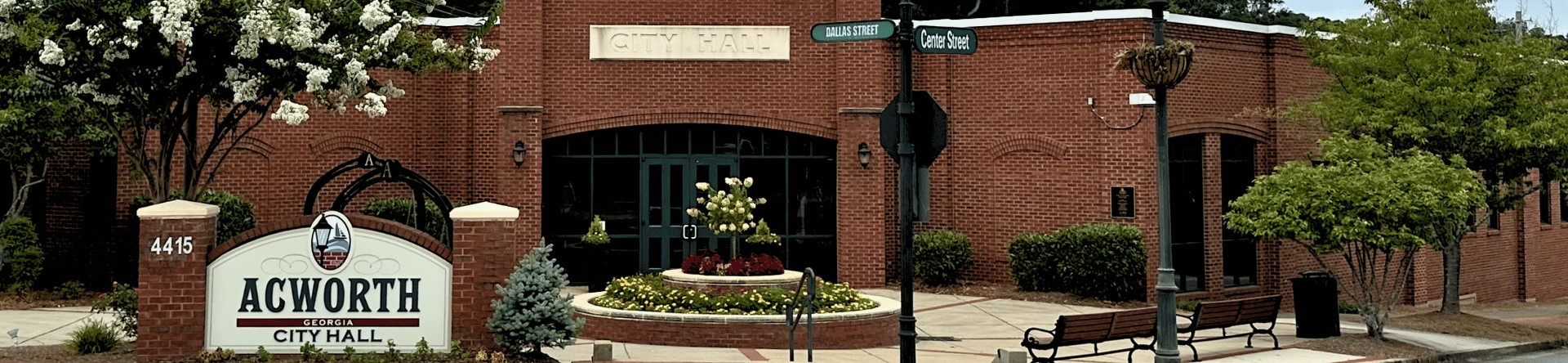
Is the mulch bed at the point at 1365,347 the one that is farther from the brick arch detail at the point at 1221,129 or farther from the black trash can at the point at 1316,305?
the brick arch detail at the point at 1221,129

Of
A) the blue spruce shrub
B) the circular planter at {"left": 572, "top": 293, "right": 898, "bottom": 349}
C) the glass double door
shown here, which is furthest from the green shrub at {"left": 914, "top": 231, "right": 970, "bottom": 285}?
the blue spruce shrub

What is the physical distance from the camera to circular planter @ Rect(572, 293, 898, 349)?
15.1 meters

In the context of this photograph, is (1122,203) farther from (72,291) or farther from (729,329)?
(72,291)

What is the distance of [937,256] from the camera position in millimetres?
22953

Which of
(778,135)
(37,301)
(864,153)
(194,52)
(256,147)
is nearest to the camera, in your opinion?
(194,52)

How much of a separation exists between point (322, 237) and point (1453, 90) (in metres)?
16.5

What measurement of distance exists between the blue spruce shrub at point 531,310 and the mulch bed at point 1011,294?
1110cm

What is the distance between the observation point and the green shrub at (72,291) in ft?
66.6

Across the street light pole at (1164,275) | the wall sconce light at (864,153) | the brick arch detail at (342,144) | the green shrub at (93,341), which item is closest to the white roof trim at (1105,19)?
the wall sconce light at (864,153)

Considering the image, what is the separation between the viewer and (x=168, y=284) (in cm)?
1232

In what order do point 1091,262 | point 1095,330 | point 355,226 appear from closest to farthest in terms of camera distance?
point 355,226 → point 1095,330 → point 1091,262

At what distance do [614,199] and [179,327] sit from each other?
450 inches

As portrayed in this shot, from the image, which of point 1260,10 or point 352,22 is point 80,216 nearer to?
point 352,22

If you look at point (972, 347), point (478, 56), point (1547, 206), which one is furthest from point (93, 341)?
point (1547, 206)
